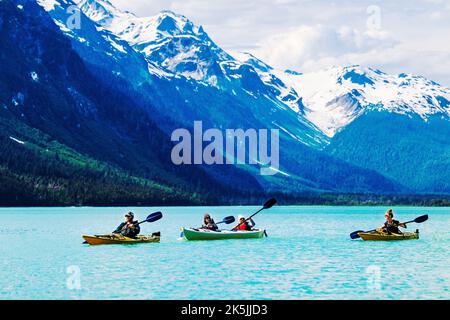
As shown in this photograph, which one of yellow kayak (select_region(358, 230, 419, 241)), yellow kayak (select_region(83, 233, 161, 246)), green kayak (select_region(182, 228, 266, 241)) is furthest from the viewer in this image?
green kayak (select_region(182, 228, 266, 241))

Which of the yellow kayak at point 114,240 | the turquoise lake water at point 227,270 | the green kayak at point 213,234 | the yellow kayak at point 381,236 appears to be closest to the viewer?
the turquoise lake water at point 227,270

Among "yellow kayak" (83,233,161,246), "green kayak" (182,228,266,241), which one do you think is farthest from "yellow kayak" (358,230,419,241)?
"yellow kayak" (83,233,161,246)

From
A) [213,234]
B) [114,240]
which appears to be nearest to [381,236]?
[213,234]

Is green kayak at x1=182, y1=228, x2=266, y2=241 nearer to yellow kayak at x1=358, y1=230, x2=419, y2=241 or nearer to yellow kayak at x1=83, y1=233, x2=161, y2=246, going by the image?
yellow kayak at x1=83, y1=233, x2=161, y2=246

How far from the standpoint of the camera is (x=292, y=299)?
69.2 m

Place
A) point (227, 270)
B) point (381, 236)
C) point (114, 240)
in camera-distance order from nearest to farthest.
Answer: point (227, 270) → point (114, 240) → point (381, 236)

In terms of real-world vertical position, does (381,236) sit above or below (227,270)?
above

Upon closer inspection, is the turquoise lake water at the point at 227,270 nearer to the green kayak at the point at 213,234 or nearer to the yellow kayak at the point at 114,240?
the green kayak at the point at 213,234

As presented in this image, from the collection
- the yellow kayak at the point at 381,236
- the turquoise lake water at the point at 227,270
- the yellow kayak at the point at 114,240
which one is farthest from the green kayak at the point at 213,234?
the yellow kayak at the point at 381,236

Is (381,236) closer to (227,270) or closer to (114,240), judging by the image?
(114,240)

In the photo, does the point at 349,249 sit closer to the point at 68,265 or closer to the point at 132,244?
the point at 132,244

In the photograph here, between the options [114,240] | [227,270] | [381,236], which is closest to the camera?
[227,270]
